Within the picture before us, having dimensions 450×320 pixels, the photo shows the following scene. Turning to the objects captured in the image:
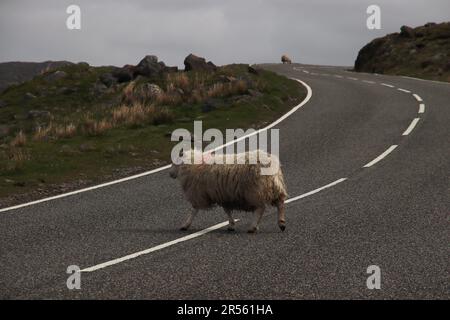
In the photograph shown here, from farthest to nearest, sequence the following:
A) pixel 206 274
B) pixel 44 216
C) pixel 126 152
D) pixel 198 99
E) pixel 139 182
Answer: pixel 198 99 < pixel 126 152 < pixel 139 182 < pixel 44 216 < pixel 206 274

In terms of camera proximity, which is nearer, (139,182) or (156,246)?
(156,246)

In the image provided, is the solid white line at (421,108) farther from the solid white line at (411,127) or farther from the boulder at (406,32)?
the boulder at (406,32)

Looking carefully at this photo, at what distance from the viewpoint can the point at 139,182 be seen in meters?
14.5

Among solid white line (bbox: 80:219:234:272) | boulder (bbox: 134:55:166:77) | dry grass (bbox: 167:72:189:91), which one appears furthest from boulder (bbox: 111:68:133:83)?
solid white line (bbox: 80:219:234:272)

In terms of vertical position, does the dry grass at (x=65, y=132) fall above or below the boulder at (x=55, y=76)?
below

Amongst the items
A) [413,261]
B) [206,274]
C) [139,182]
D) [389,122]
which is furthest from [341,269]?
[389,122]

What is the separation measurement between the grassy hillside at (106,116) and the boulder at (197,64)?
86 cm

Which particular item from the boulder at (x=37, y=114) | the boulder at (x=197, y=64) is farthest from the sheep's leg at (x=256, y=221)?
the boulder at (x=197, y=64)

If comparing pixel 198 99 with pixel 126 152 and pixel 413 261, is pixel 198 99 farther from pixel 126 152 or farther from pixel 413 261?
pixel 413 261

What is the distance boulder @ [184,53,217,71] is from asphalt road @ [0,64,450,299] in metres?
15.4

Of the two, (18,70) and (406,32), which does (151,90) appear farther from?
(18,70)

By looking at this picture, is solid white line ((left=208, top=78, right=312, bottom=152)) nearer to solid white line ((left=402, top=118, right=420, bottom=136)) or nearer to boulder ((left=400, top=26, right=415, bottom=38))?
solid white line ((left=402, top=118, right=420, bottom=136))

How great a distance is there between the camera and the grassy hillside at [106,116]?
15.7 m

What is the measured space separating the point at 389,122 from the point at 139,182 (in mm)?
10108
